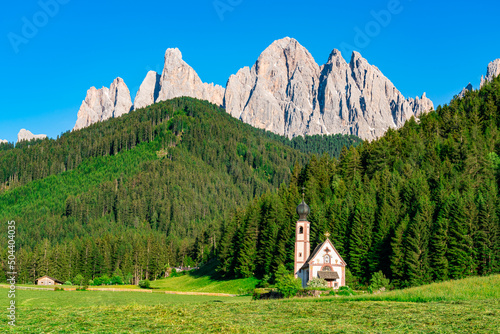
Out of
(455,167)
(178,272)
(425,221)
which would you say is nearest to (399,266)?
(425,221)

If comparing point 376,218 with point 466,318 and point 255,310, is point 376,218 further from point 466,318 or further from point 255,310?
point 466,318

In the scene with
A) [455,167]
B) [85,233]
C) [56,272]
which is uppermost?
[455,167]

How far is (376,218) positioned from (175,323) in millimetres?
55104

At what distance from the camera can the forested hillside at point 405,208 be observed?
2569 inches

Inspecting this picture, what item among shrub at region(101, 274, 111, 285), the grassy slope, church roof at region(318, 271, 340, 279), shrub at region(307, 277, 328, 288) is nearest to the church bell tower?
church roof at region(318, 271, 340, 279)

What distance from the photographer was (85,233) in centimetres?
17675

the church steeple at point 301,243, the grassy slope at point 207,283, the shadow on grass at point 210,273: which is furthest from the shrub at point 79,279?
the church steeple at point 301,243

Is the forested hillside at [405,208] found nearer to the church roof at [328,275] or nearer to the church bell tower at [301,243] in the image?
the church roof at [328,275]

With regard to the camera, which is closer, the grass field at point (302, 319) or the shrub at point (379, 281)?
the grass field at point (302, 319)

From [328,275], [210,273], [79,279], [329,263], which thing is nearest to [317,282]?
[328,275]

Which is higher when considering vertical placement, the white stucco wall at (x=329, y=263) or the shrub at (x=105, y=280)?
the white stucco wall at (x=329, y=263)

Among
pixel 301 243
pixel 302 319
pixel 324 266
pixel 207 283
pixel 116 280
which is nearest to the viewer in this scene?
pixel 302 319

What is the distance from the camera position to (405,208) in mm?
76938

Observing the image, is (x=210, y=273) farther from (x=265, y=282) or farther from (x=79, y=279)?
(x=79, y=279)
